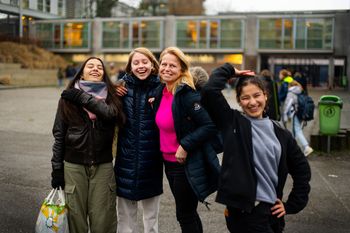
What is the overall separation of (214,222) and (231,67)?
98.7 inches

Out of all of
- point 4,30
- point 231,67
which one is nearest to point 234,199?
point 231,67

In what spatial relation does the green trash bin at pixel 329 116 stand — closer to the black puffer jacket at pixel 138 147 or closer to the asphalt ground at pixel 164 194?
the asphalt ground at pixel 164 194

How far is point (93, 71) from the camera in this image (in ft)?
12.5

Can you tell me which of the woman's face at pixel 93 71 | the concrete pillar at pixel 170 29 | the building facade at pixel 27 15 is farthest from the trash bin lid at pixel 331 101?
the concrete pillar at pixel 170 29

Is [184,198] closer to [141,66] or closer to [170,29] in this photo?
[141,66]

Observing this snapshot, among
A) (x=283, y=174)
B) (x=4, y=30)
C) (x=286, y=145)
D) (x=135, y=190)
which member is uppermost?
(x=4, y=30)

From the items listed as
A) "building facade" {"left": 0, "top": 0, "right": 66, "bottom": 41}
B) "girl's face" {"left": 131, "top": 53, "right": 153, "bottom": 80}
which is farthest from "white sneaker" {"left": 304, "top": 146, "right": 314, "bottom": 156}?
"building facade" {"left": 0, "top": 0, "right": 66, "bottom": 41}

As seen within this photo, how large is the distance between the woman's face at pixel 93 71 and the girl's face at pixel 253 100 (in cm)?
144

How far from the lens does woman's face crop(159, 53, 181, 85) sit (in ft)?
12.1

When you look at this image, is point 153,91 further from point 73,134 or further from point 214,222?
point 214,222

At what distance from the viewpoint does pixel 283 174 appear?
2955 millimetres

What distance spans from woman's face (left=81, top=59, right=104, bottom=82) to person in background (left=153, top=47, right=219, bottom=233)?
0.57 m

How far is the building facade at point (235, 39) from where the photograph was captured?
1604 inches

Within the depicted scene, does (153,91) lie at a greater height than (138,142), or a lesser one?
greater
